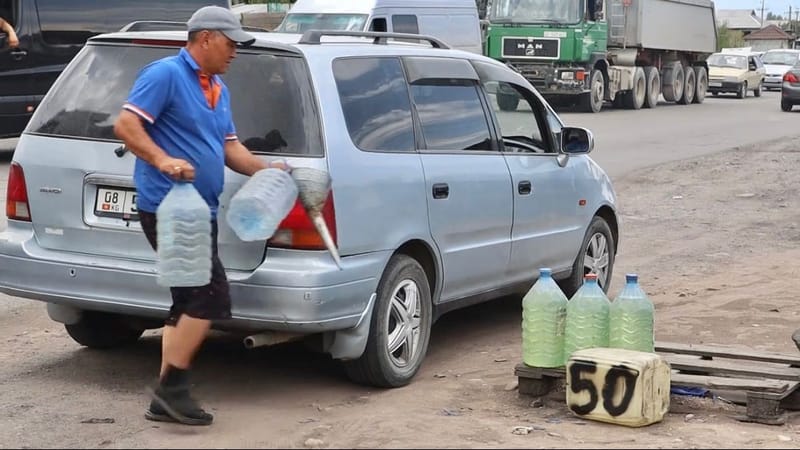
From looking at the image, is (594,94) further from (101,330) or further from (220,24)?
(220,24)

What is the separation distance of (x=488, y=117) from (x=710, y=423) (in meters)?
2.35

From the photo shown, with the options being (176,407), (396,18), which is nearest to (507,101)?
(176,407)

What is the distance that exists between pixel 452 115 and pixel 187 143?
205cm

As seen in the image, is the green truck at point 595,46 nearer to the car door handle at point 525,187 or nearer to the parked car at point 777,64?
the parked car at point 777,64

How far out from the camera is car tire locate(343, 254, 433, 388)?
6.02 meters

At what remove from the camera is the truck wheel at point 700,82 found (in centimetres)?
3966

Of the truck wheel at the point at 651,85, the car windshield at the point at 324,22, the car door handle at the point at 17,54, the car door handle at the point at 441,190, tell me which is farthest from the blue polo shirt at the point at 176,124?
the truck wheel at the point at 651,85

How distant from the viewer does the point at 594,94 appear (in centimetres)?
3095

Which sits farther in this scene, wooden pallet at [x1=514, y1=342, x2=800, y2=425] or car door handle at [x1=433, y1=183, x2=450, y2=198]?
car door handle at [x1=433, y1=183, x2=450, y2=198]

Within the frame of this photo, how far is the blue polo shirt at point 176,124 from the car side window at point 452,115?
1.58 metres

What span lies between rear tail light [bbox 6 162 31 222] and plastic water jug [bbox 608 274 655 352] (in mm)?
2936

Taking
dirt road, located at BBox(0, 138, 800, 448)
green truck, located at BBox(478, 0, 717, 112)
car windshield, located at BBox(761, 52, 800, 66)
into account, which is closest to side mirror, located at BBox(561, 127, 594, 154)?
dirt road, located at BBox(0, 138, 800, 448)

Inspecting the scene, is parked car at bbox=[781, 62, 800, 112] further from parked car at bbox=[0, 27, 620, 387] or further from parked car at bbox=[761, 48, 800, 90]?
parked car at bbox=[0, 27, 620, 387]

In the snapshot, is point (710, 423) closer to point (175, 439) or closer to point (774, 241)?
point (175, 439)
